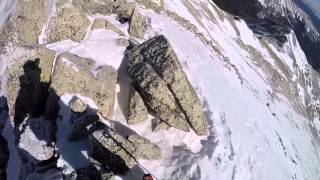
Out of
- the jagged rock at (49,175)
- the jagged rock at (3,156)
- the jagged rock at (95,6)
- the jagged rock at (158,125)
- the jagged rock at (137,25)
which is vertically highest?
the jagged rock at (95,6)

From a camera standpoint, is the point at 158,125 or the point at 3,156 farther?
the point at 158,125

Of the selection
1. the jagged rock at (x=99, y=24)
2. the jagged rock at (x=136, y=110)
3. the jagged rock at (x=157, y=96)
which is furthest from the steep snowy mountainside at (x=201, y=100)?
the jagged rock at (x=157, y=96)

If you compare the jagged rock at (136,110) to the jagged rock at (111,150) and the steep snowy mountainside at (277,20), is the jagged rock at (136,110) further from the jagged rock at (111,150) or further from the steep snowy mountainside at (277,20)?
the steep snowy mountainside at (277,20)

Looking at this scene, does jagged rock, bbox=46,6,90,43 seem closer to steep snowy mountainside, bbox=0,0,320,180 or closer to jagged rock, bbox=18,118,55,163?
steep snowy mountainside, bbox=0,0,320,180

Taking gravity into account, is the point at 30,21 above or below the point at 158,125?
above

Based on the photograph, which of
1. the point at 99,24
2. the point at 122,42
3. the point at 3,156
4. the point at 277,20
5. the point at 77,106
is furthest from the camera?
the point at 277,20

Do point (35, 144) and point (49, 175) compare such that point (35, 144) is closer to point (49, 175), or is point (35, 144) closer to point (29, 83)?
point (49, 175)

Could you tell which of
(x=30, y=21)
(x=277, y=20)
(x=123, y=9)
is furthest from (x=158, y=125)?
(x=277, y=20)
